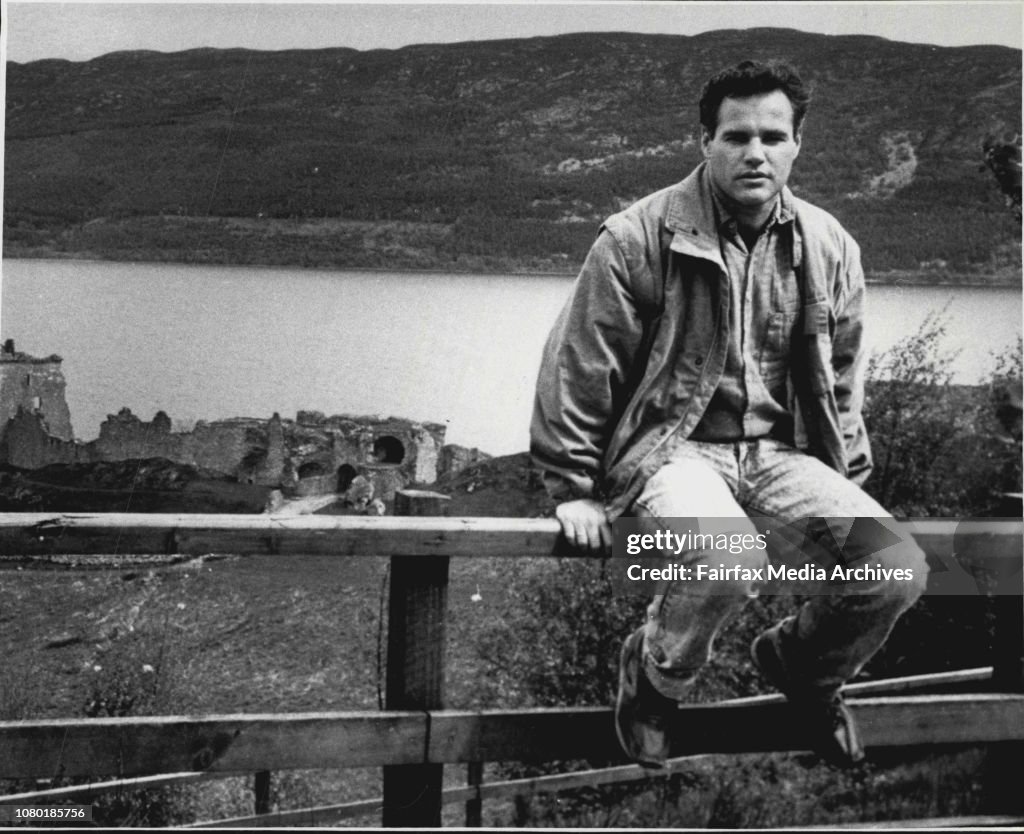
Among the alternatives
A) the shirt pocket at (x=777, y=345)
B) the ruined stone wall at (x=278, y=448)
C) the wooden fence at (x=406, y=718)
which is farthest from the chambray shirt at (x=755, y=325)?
the ruined stone wall at (x=278, y=448)

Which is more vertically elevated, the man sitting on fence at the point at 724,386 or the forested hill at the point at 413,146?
the forested hill at the point at 413,146

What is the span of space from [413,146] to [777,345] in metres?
2.07

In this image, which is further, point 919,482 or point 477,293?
point 919,482

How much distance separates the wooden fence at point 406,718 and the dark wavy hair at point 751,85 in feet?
3.26

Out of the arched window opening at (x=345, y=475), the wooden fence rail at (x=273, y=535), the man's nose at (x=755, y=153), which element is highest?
the man's nose at (x=755, y=153)

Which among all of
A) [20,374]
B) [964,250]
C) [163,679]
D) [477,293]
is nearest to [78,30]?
[20,374]

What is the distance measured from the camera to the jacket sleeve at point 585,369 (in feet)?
8.24

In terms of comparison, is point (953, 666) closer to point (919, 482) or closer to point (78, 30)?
point (919, 482)

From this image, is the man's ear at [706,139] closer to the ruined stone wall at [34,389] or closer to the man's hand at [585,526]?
the man's hand at [585,526]

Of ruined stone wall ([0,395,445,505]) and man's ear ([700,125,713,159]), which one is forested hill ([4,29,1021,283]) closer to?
ruined stone wall ([0,395,445,505])

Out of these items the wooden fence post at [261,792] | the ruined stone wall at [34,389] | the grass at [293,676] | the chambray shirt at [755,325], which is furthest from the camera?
the grass at [293,676]

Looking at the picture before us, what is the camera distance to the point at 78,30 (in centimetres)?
358

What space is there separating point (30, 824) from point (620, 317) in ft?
6.06

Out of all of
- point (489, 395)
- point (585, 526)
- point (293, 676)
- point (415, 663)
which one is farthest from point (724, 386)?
point (293, 676)
